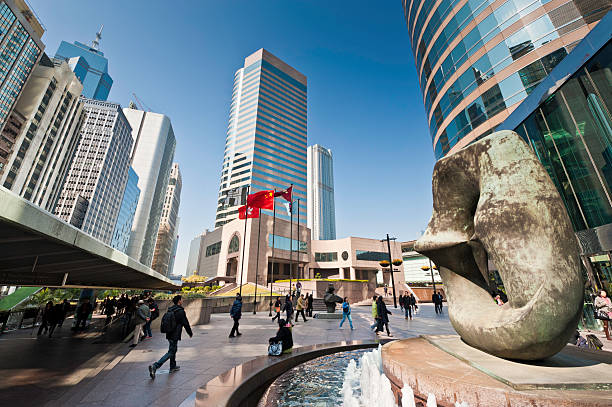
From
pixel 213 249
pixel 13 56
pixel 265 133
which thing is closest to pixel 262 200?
pixel 213 249

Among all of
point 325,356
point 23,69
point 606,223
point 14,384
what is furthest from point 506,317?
point 23,69

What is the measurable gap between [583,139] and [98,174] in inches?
4719

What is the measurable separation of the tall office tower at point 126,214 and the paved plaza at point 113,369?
126979 millimetres

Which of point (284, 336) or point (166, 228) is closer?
point (284, 336)

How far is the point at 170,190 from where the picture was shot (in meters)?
185

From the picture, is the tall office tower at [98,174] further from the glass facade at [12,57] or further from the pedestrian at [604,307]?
the pedestrian at [604,307]

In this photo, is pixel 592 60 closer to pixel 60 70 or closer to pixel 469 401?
pixel 469 401

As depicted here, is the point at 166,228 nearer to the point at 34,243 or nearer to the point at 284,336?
the point at 284,336

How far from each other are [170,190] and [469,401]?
20758 cm

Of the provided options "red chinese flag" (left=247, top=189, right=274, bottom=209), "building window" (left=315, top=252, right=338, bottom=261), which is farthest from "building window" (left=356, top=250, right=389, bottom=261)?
"red chinese flag" (left=247, top=189, right=274, bottom=209)

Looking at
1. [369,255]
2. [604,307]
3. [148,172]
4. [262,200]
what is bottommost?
[604,307]

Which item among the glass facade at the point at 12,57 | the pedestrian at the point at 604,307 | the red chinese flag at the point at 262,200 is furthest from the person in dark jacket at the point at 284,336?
the glass facade at the point at 12,57

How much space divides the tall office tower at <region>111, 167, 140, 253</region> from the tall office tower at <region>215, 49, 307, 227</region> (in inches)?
2354

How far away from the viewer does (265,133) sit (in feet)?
281
